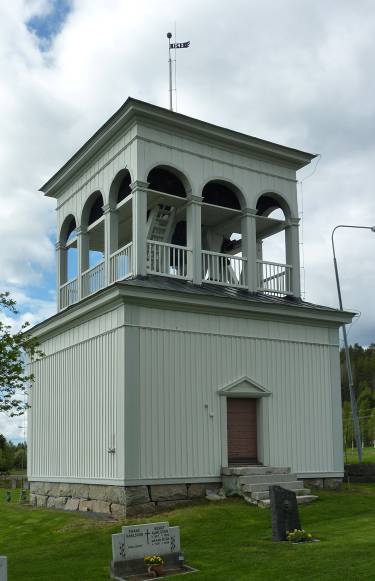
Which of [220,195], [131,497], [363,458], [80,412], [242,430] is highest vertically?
[220,195]

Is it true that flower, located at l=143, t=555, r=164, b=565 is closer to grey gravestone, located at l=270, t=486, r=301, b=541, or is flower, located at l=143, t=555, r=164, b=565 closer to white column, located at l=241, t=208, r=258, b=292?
grey gravestone, located at l=270, t=486, r=301, b=541

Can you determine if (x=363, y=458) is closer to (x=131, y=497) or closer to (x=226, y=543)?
(x=131, y=497)

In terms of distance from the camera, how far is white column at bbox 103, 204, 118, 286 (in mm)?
24219

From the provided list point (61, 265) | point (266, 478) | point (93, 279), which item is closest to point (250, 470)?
point (266, 478)

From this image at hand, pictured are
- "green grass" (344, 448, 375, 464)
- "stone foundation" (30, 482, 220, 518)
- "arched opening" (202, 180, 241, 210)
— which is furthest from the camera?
"green grass" (344, 448, 375, 464)

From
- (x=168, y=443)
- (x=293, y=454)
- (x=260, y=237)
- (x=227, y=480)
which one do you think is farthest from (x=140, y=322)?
(x=260, y=237)

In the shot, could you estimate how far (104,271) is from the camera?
80.9 feet

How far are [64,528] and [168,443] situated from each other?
142 inches

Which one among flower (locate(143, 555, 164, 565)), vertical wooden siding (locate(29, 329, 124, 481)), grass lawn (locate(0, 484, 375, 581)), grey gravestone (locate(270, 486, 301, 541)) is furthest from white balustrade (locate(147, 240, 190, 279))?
flower (locate(143, 555, 164, 565))

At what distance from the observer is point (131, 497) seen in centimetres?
2017

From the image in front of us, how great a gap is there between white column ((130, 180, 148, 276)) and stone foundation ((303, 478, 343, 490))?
832cm

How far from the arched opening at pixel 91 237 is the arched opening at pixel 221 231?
3584 millimetres

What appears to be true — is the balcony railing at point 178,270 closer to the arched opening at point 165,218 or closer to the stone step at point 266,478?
the arched opening at point 165,218

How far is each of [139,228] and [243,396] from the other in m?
5.98
